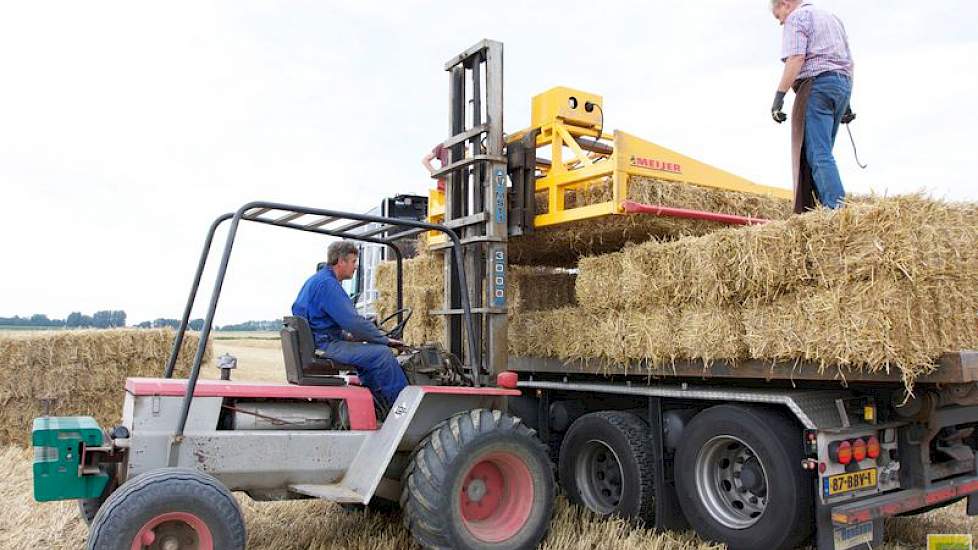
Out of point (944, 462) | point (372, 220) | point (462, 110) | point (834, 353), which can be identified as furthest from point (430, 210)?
point (944, 462)

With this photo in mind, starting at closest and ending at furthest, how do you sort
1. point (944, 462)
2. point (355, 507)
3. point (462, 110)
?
point (944, 462)
point (355, 507)
point (462, 110)

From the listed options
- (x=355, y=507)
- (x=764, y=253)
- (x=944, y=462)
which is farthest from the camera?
(x=355, y=507)

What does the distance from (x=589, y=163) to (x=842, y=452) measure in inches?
131

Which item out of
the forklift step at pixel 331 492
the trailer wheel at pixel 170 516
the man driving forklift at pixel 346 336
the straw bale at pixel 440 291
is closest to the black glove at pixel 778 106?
the straw bale at pixel 440 291

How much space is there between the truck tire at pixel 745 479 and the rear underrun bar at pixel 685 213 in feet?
5.32

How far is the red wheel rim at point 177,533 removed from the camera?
4449 mm

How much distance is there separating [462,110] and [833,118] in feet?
10.7

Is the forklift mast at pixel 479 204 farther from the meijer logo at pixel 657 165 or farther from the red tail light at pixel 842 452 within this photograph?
the red tail light at pixel 842 452

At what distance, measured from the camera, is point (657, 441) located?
653 centimetres

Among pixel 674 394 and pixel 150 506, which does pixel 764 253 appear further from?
pixel 150 506

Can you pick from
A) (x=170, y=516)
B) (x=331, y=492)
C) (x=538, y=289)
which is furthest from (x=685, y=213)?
(x=170, y=516)

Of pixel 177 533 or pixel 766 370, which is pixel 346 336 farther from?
pixel 766 370

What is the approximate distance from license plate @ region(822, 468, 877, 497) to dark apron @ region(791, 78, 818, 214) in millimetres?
2133

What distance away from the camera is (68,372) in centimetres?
1174
